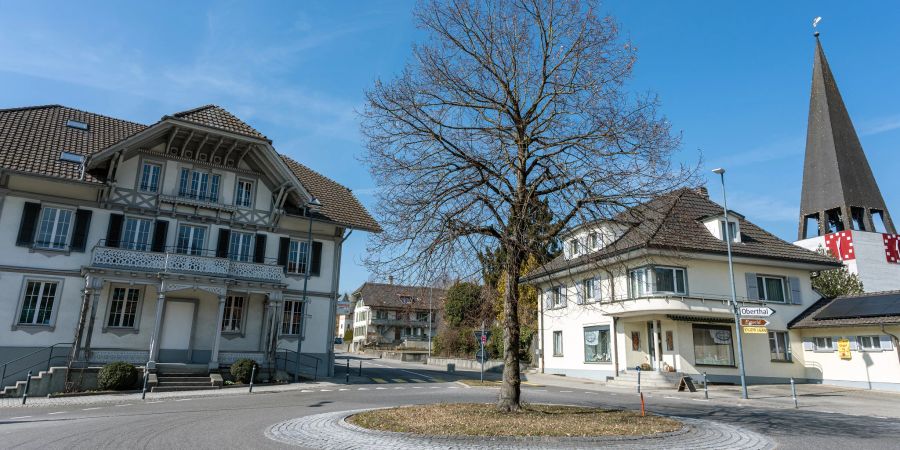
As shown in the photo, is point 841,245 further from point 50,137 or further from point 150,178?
point 50,137

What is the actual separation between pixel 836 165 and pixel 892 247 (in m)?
11.5

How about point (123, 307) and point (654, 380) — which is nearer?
point (123, 307)

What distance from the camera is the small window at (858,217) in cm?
5625

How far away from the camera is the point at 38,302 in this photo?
2122 centimetres

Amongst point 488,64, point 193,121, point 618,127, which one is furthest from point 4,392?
point 618,127

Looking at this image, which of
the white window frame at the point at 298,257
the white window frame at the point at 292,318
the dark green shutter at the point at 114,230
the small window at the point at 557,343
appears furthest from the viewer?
→ the small window at the point at 557,343

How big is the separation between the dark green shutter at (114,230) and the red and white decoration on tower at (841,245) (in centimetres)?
6454

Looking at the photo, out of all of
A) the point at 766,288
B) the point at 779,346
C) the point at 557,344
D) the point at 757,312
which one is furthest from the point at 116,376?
the point at 779,346

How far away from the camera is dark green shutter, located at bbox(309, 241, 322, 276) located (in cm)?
2728

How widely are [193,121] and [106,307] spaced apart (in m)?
8.94

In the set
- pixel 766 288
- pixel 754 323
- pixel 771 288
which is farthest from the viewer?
pixel 771 288

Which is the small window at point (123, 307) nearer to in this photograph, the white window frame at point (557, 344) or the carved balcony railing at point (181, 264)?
the carved balcony railing at point (181, 264)

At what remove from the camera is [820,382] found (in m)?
27.3

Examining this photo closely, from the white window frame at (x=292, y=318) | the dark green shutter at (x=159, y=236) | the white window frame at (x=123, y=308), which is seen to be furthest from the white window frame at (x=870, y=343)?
the white window frame at (x=123, y=308)
